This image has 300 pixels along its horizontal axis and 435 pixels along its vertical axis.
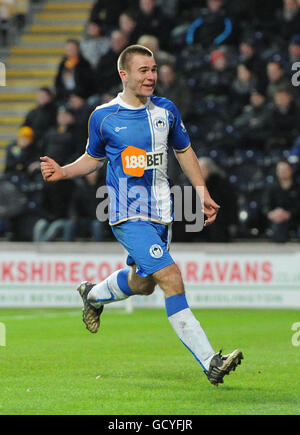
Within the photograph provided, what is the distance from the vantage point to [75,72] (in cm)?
1930

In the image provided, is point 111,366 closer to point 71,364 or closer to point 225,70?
point 71,364

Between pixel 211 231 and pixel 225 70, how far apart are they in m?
3.33

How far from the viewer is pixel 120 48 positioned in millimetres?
18750

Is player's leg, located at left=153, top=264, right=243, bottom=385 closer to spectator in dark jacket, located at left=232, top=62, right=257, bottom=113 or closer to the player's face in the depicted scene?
the player's face

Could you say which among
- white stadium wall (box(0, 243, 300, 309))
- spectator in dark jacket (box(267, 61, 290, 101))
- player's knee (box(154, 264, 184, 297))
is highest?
spectator in dark jacket (box(267, 61, 290, 101))

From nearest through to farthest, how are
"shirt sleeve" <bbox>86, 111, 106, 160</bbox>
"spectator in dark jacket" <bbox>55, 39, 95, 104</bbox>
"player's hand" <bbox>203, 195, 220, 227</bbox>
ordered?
"player's hand" <bbox>203, 195, 220, 227</bbox> → "shirt sleeve" <bbox>86, 111, 106, 160</bbox> → "spectator in dark jacket" <bbox>55, 39, 95, 104</bbox>

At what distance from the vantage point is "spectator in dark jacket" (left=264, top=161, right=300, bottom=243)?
601 inches

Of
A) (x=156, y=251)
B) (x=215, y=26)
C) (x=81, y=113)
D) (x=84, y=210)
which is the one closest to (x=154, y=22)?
(x=215, y=26)

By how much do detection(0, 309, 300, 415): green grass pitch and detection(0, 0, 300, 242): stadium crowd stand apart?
2.55 m

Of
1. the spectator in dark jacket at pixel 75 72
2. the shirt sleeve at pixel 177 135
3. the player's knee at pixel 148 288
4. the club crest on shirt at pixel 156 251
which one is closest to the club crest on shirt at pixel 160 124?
the shirt sleeve at pixel 177 135

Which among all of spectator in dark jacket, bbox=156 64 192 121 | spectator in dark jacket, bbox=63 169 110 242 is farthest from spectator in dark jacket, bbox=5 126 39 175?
spectator in dark jacket, bbox=156 64 192 121

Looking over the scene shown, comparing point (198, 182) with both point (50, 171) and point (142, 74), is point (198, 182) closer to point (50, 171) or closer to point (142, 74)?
point (142, 74)

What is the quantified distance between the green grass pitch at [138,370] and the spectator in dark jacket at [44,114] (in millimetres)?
6030
